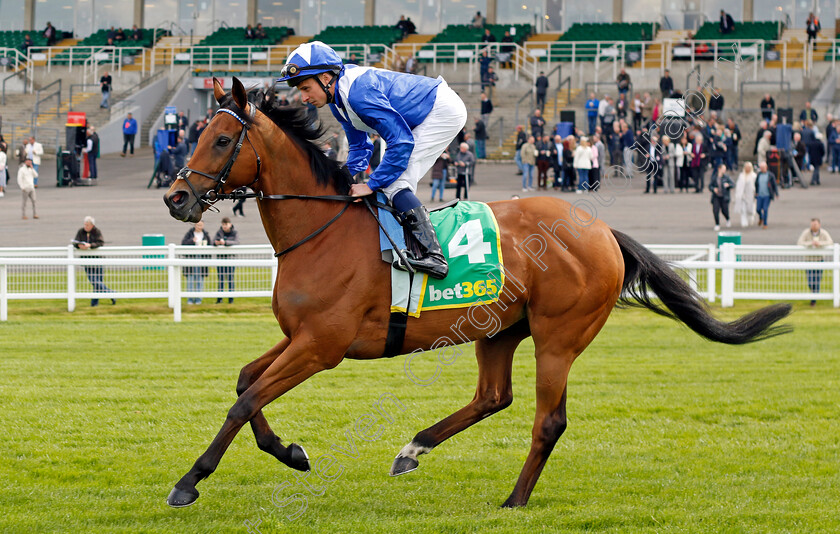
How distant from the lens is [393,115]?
5.06 meters

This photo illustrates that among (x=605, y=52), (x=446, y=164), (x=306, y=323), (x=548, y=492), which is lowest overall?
(x=548, y=492)

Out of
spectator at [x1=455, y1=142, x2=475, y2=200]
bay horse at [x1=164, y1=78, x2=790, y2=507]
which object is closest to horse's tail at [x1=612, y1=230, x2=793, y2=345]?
bay horse at [x1=164, y1=78, x2=790, y2=507]

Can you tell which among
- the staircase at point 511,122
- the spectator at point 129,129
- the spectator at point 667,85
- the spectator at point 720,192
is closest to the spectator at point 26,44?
the spectator at point 129,129

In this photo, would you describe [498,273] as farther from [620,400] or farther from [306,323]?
[620,400]

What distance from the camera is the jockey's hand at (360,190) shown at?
5180 millimetres

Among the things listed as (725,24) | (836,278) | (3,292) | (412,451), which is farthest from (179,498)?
(725,24)

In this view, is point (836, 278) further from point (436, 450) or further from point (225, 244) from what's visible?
point (436, 450)

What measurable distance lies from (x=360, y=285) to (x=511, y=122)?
27599mm

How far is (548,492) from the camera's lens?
5.57m

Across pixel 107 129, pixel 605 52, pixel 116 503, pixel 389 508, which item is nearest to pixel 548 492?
pixel 389 508

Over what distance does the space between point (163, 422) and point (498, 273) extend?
3020 millimetres

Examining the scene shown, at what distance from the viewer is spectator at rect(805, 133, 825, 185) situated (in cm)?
2667

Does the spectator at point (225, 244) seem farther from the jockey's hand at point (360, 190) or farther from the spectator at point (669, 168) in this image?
the spectator at point (669, 168)

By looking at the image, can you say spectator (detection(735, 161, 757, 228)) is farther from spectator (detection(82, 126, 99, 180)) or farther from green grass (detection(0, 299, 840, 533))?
spectator (detection(82, 126, 99, 180))
